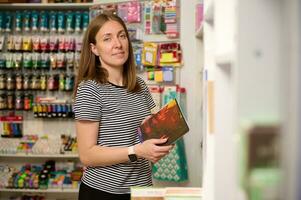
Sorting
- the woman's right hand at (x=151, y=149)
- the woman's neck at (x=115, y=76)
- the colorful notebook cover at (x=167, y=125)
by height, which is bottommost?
the woman's right hand at (x=151, y=149)

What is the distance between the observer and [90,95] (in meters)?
1.94

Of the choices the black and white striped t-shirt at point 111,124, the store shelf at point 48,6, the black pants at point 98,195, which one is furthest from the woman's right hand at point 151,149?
the store shelf at point 48,6

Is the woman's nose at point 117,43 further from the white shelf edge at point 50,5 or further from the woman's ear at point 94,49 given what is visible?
the white shelf edge at point 50,5

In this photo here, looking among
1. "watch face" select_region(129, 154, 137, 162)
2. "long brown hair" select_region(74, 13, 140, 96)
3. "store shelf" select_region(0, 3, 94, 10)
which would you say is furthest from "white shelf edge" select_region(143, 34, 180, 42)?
"watch face" select_region(129, 154, 137, 162)

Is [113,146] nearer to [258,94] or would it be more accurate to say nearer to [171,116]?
[171,116]

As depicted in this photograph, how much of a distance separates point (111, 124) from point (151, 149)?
0.81ft

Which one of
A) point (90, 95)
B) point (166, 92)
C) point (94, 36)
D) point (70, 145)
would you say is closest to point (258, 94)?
point (90, 95)

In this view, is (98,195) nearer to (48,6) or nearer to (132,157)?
(132,157)

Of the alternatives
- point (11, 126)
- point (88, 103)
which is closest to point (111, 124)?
point (88, 103)

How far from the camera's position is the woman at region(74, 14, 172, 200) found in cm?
194

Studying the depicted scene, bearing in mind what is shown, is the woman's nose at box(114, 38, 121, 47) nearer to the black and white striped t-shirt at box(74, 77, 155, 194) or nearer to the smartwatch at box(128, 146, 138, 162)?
A: the black and white striped t-shirt at box(74, 77, 155, 194)

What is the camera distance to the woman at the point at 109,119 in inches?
76.2

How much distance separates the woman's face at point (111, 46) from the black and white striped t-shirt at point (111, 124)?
0.15 metres

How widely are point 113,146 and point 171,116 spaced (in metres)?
0.36
